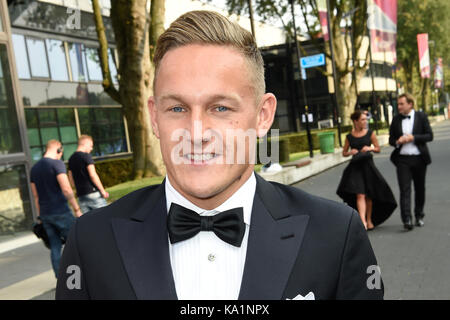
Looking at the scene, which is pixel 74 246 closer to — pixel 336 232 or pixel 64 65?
pixel 336 232

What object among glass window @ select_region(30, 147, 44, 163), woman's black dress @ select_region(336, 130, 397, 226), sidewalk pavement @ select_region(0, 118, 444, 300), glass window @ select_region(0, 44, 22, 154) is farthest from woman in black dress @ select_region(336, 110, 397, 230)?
glass window @ select_region(30, 147, 44, 163)

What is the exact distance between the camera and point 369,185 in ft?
28.9

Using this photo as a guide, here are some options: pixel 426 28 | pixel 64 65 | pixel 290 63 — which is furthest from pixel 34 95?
pixel 426 28

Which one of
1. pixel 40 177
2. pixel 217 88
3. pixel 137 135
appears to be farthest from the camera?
pixel 137 135

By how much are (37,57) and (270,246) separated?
1216 inches

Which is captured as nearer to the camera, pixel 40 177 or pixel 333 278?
pixel 333 278

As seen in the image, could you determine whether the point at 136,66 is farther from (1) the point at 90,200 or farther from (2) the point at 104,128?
(2) the point at 104,128

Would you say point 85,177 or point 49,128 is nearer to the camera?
point 85,177

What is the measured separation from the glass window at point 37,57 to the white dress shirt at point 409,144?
82.7ft

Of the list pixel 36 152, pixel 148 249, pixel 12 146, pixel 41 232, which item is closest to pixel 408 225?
pixel 41 232

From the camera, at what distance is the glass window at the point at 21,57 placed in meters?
28.1

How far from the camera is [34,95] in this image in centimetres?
2891

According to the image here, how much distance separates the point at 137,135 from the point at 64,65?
18.9 meters

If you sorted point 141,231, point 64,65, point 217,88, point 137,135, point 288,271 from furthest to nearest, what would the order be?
point 64,65
point 137,135
point 141,231
point 288,271
point 217,88
